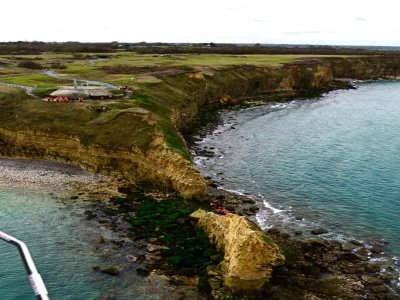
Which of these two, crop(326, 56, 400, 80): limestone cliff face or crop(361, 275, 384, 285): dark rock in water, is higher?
crop(326, 56, 400, 80): limestone cliff face

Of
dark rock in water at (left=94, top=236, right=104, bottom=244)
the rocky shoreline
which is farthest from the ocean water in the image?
dark rock in water at (left=94, top=236, right=104, bottom=244)

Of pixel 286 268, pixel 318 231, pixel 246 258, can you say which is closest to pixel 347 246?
pixel 318 231

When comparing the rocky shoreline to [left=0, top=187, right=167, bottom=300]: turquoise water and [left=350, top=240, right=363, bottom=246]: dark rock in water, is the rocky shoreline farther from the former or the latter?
[left=0, top=187, right=167, bottom=300]: turquoise water

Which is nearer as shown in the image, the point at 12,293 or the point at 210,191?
the point at 12,293

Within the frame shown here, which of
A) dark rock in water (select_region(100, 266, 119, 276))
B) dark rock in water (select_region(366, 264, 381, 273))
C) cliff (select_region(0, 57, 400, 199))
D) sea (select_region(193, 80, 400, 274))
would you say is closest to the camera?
dark rock in water (select_region(100, 266, 119, 276))

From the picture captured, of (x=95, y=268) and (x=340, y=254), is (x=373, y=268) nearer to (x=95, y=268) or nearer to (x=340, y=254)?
(x=340, y=254)

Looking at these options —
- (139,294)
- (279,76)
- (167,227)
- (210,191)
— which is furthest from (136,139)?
(279,76)

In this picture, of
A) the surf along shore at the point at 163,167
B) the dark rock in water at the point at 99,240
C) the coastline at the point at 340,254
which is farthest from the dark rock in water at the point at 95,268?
the coastline at the point at 340,254

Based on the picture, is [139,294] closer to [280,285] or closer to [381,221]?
[280,285]
